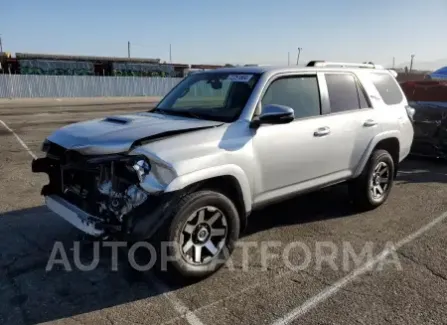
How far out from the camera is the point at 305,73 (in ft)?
14.8

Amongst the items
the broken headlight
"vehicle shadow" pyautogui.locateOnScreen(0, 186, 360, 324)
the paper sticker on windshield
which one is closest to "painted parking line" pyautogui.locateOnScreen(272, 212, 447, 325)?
"vehicle shadow" pyautogui.locateOnScreen(0, 186, 360, 324)

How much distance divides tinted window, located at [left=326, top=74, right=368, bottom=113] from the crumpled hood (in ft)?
5.52

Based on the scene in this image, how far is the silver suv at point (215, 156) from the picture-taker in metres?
3.24

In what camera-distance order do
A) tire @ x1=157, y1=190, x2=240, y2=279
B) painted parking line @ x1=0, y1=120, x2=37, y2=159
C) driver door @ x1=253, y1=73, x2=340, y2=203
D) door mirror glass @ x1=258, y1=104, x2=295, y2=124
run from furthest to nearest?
painted parking line @ x1=0, y1=120, x2=37, y2=159 < driver door @ x1=253, y1=73, x2=340, y2=203 < door mirror glass @ x1=258, y1=104, x2=295, y2=124 < tire @ x1=157, y1=190, x2=240, y2=279

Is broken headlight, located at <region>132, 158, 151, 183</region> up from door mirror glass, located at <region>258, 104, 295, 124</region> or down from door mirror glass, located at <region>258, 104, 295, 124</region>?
down

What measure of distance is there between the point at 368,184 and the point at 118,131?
3.27m

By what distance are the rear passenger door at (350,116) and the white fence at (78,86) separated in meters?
36.4

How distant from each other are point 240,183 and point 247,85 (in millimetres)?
1060

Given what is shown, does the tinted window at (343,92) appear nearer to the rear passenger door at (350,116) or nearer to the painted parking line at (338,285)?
the rear passenger door at (350,116)

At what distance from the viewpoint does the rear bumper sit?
3236 mm

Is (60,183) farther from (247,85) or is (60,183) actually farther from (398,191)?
(398,191)

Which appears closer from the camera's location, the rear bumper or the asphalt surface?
the asphalt surface

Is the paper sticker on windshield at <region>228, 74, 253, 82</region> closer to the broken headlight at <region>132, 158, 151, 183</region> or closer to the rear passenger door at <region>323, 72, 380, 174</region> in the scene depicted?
the rear passenger door at <region>323, 72, 380, 174</region>

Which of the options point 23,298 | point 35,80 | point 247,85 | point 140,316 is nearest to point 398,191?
point 247,85
